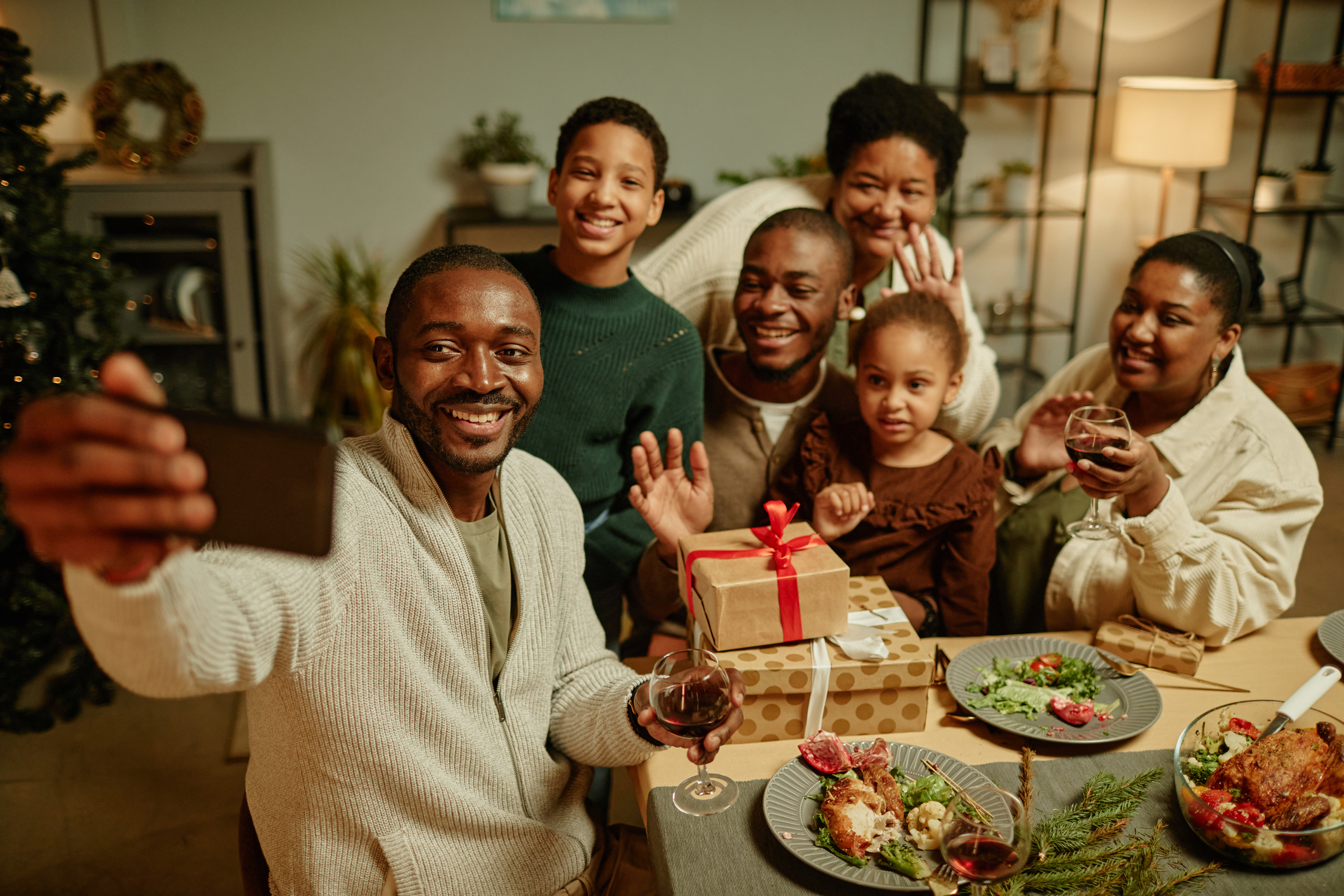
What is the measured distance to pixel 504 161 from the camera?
14.8ft

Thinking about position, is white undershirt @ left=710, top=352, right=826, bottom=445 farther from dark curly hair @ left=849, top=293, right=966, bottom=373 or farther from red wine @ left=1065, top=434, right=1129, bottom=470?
red wine @ left=1065, top=434, right=1129, bottom=470

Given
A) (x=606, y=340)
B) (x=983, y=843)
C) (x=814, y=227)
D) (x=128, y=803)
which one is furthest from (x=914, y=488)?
(x=128, y=803)

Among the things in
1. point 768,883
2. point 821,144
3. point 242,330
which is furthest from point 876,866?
point 821,144

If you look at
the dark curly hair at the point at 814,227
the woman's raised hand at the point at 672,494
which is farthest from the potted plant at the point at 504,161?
the woman's raised hand at the point at 672,494

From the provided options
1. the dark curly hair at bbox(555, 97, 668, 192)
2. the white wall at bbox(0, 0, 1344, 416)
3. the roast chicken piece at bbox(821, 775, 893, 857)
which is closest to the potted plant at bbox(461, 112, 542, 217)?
the white wall at bbox(0, 0, 1344, 416)

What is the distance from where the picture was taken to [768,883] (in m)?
1.22

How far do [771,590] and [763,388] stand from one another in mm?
742

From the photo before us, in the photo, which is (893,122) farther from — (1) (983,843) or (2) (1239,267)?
(1) (983,843)

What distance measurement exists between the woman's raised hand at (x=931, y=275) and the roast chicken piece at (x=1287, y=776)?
1.15 metres

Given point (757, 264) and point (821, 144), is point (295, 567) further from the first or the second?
point (821, 144)

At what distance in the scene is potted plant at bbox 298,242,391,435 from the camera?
4465 mm

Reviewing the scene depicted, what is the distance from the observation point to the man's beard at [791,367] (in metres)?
2.04

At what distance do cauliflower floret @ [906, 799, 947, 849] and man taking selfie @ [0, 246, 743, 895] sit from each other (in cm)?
27

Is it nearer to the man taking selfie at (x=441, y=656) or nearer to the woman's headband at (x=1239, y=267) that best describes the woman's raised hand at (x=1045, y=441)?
the woman's headband at (x=1239, y=267)
